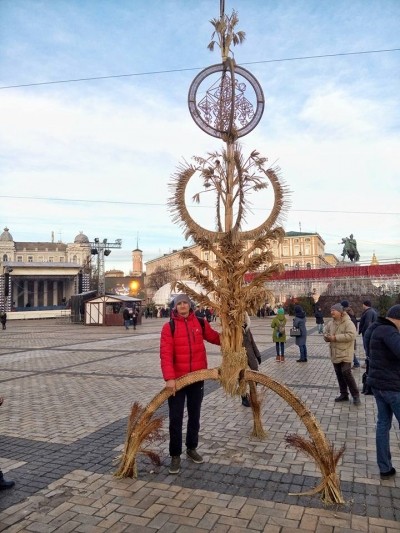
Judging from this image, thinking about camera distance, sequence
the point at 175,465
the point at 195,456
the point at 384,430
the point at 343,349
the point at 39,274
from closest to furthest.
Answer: the point at 384,430
the point at 175,465
the point at 195,456
the point at 343,349
the point at 39,274

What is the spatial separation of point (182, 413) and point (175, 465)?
516 millimetres

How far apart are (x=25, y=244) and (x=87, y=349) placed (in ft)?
319

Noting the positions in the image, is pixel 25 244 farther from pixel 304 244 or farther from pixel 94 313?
pixel 94 313

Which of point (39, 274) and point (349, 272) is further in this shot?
point (39, 274)

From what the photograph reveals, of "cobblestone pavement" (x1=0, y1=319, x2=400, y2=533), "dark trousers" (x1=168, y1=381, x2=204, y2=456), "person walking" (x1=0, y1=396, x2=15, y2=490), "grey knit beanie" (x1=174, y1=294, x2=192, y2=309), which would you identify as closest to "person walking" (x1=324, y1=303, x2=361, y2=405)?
"cobblestone pavement" (x1=0, y1=319, x2=400, y2=533)

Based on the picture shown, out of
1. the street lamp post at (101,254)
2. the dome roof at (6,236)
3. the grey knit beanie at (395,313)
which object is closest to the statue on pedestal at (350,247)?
the street lamp post at (101,254)

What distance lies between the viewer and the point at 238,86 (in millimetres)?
4789

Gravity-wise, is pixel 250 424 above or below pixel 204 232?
below

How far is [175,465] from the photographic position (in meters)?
4.43

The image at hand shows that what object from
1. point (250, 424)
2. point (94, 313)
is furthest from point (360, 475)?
point (94, 313)

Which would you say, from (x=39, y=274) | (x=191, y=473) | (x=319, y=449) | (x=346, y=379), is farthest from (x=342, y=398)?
(x=39, y=274)

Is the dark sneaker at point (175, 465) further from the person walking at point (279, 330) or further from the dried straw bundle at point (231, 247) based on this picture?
the person walking at point (279, 330)

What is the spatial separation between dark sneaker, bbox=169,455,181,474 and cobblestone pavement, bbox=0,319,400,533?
0.20ft

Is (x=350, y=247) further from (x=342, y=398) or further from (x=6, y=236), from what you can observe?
(x=6, y=236)
